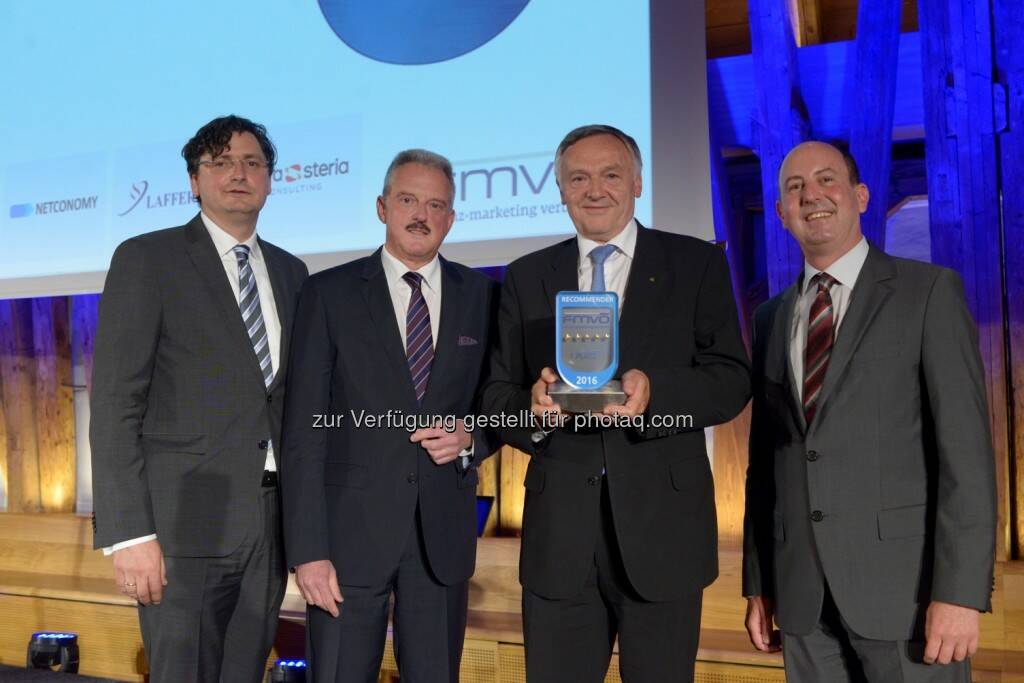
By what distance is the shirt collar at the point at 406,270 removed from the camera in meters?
2.00

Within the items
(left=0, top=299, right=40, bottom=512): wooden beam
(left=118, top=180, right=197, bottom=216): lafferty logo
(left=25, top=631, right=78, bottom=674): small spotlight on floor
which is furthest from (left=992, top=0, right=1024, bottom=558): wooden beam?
(left=0, top=299, right=40, bottom=512): wooden beam

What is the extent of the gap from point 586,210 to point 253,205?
82 cm

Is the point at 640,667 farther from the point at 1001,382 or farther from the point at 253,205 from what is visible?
the point at 1001,382

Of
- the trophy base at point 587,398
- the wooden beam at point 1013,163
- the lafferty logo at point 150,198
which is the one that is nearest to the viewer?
the trophy base at point 587,398

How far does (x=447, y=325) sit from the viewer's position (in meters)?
1.97

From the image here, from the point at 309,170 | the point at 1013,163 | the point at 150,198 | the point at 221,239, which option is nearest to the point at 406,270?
the point at 221,239

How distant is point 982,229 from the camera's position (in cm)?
298

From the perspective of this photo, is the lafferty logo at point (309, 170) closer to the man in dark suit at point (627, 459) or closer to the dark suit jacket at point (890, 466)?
the man in dark suit at point (627, 459)

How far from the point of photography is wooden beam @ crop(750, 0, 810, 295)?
3.17m

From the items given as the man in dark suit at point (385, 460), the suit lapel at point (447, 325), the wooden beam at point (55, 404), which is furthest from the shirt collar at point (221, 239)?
the wooden beam at point (55, 404)

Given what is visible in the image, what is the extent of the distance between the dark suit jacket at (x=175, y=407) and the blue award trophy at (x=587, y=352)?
2.65 ft

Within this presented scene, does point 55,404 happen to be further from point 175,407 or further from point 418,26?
point 175,407

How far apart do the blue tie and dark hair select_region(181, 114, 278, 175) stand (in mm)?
892

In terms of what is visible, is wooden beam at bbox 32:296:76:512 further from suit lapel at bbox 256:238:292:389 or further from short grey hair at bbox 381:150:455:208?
short grey hair at bbox 381:150:455:208
